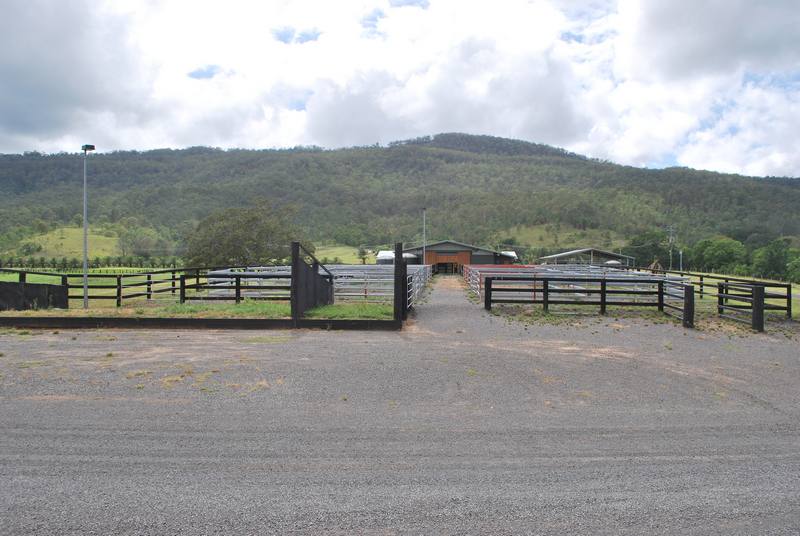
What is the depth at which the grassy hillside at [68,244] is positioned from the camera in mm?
83312

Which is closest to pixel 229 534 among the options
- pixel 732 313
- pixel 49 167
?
pixel 732 313

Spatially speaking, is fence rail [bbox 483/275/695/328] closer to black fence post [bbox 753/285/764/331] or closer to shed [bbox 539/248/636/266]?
black fence post [bbox 753/285/764/331]

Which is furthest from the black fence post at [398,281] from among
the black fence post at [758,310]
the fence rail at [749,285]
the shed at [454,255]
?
→ the shed at [454,255]

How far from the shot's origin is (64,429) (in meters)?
4.79

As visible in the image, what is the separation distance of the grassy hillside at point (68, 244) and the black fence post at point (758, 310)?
8872 centimetres

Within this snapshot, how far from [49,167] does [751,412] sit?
6969 inches

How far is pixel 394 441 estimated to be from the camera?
4.60 metres

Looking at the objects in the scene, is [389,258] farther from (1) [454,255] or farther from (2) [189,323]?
(2) [189,323]

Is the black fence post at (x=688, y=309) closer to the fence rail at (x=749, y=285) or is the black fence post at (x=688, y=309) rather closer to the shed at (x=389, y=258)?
the fence rail at (x=749, y=285)

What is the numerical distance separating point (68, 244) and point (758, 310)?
9750 centimetres

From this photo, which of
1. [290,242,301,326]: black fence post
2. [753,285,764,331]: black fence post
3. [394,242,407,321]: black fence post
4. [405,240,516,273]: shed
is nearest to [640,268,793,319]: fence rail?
[753,285,764,331]: black fence post

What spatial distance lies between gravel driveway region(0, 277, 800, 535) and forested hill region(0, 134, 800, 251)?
98110mm

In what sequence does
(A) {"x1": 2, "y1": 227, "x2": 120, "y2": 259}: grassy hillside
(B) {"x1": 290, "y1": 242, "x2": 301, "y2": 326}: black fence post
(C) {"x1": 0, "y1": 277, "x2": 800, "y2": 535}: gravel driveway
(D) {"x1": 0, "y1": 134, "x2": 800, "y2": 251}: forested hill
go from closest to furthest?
(C) {"x1": 0, "y1": 277, "x2": 800, "y2": 535}: gravel driveway → (B) {"x1": 290, "y1": 242, "x2": 301, "y2": 326}: black fence post → (A) {"x1": 2, "y1": 227, "x2": 120, "y2": 259}: grassy hillside → (D) {"x1": 0, "y1": 134, "x2": 800, "y2": 251}: forested hill

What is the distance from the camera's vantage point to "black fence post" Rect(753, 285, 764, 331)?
37.9ft
